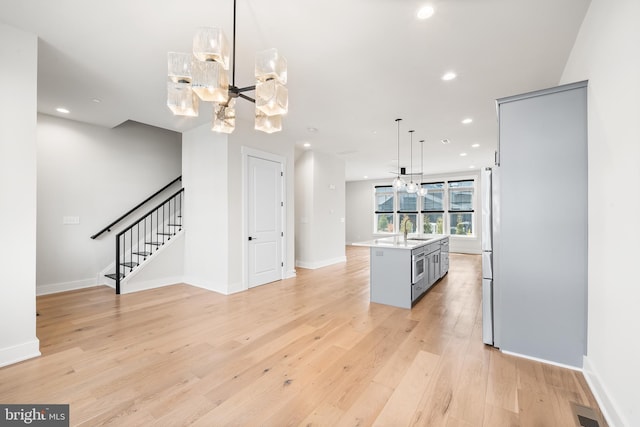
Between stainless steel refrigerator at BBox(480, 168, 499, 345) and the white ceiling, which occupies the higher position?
the white ceiling

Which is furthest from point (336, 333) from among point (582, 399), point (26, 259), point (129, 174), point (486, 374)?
point (129, 174)

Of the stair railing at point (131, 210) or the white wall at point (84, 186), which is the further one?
the stair railing at point (131, 210)

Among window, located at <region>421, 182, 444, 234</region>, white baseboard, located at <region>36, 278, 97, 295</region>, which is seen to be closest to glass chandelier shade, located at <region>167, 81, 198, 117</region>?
white baseboard, located at <region>36, 278, 97, 295</region>

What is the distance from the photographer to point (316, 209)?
688cm

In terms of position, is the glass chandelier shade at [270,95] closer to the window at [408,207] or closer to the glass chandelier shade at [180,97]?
the glass chandelier shade at [180,97]

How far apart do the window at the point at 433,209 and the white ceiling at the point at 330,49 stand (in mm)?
6114

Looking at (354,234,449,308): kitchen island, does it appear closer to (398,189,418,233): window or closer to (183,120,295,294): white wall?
(183,120,295,294): white wall

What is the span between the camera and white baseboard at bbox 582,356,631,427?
64.1 inches

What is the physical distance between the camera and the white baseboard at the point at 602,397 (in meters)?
1.63

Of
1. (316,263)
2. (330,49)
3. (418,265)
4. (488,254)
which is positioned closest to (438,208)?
(316,263)

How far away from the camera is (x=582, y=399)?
1.92m

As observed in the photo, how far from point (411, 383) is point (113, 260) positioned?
575 centimetres

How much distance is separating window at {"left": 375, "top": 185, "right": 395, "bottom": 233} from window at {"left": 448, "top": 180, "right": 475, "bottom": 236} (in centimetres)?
223

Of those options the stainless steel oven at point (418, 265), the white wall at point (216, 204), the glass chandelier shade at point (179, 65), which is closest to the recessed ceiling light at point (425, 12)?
the glass chandelier shade at point (179, 65)
